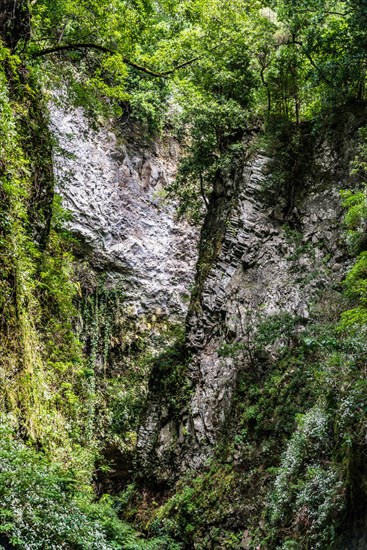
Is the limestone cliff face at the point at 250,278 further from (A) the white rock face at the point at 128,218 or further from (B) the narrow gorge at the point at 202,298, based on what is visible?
(A) the white rock face at the point at 128,218

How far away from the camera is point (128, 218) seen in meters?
20.0

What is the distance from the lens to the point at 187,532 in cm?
982

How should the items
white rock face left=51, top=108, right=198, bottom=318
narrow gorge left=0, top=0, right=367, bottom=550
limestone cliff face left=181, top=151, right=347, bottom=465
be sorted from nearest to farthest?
narrow gorge left=0, top=0, right=367, bottom=550 < limestone cliff face left=181, top=151, right=347, bottom=465 < white rock face left=51, top=108, right=198, bottom=318

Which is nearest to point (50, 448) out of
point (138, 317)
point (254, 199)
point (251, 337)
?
point (251, 337)

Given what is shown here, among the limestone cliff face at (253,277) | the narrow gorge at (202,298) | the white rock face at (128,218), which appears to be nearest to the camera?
the narrow gorge at (202,298)

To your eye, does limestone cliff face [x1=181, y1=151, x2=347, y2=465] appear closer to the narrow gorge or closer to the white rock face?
the narrow gorge

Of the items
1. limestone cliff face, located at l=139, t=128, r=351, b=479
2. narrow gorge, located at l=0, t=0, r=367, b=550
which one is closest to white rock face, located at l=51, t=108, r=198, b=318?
narrow gorge, located at l=0, t=0, r=367, b=550

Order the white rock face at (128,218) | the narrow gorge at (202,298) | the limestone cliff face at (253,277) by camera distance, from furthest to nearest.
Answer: the white rock face at (128,218), the limestone cliff face at (253,277), the narrow gorge at (202,298)

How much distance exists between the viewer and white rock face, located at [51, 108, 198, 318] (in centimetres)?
1894

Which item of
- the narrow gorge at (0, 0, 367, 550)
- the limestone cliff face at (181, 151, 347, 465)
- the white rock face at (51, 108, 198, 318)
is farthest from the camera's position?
the white rock face at (51, 108, 198, 318)

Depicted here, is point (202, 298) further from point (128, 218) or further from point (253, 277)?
point (128, 218)

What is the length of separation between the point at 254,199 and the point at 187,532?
815cm

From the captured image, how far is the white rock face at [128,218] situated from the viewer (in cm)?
1894

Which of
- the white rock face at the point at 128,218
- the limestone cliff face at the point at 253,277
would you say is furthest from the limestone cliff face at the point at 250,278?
the white rock face at the point at 128,218
